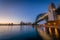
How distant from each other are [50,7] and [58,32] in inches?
161

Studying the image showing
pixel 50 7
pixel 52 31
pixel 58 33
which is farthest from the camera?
pixel 50 7

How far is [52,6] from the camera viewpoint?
9086mm

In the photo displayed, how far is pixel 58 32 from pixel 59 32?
59 millimetres

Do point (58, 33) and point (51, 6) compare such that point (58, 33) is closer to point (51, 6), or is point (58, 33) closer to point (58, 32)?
point (58, 32)

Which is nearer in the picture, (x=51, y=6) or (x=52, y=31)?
(x=52, y=31)

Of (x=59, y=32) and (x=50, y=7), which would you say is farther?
(x=50, y=7)

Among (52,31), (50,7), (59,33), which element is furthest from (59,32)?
(50,7)

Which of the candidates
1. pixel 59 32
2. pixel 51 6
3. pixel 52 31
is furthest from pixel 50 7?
pixel 59 32

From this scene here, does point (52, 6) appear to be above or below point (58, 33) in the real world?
above

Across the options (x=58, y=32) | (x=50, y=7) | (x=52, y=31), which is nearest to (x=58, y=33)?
(x=58, y=32)

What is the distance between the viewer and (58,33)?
5.42 meters

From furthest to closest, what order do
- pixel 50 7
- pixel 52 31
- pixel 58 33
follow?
pixel 50 7 → pixel 52 31 → pixel 58 33

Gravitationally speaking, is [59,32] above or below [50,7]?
below

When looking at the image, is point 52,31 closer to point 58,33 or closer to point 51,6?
point 58,33
